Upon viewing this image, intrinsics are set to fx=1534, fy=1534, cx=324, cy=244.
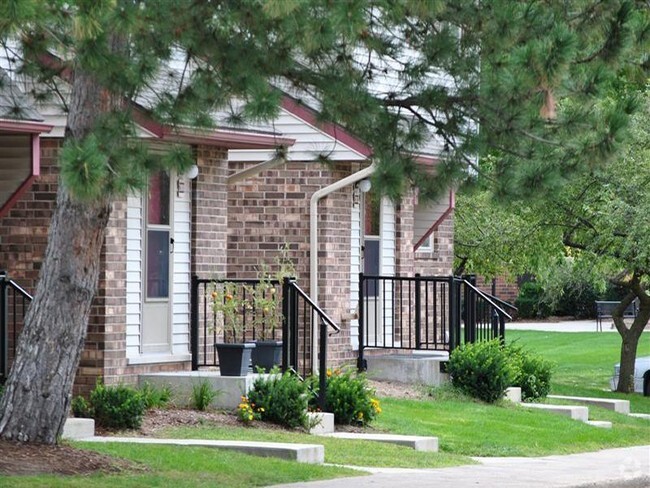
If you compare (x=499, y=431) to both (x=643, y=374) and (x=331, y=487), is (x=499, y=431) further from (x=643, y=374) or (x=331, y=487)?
(x=643, y=374)

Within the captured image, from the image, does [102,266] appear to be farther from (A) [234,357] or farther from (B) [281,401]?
(B) [281,401]

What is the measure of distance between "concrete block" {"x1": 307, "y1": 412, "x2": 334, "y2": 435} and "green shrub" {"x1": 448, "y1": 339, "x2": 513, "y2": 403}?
400cm

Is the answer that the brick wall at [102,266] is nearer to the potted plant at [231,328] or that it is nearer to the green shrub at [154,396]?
the green shrub at [154,396]

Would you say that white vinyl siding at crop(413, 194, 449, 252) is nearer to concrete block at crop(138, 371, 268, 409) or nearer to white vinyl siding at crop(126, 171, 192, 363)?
white vinyl siding at crop(126, 171, 192, 363)

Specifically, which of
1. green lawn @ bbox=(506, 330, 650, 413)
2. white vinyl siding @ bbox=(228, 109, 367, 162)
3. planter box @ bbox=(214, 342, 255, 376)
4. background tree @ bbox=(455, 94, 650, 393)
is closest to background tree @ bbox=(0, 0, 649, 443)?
planter box @ bbox=(214, 342, 255, 376)

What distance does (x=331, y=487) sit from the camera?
12305 millimetres

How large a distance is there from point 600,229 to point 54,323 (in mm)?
14389

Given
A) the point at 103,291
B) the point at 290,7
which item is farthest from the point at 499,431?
the point at 290,7

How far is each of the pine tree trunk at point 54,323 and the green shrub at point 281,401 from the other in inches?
148

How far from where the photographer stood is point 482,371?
19719 millimetres

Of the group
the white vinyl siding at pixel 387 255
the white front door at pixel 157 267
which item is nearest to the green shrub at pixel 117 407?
the white front door at pixel 157 267

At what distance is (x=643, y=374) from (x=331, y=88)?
16.9m

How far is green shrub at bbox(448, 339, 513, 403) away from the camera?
19641 mm

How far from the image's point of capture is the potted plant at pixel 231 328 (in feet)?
53.4
